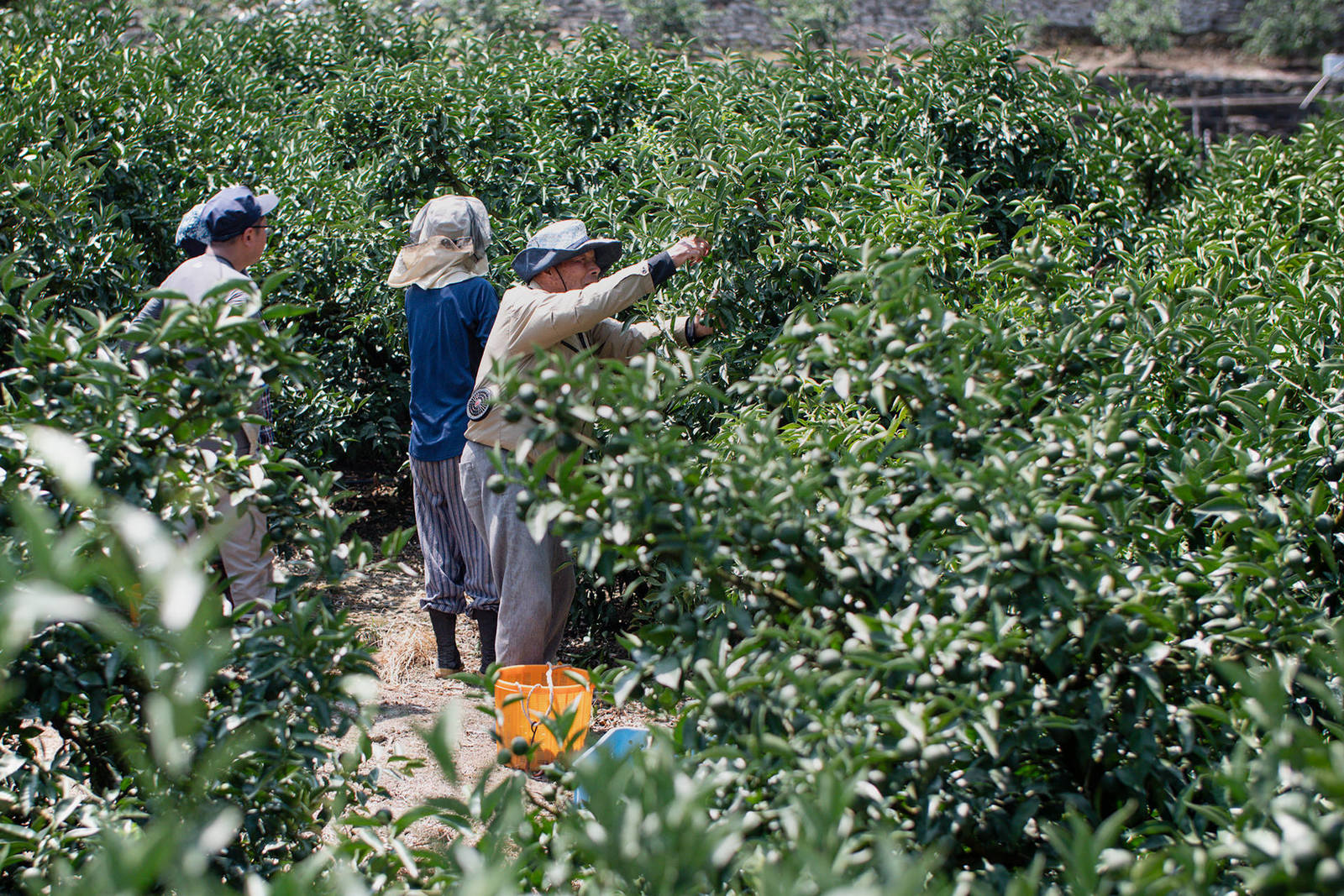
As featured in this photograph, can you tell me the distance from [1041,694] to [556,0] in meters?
17.9

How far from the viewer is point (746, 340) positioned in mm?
3275

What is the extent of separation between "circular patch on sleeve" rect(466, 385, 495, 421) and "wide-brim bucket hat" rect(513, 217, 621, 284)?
404 millimetres

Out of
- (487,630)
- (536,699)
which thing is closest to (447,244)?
(487,630)

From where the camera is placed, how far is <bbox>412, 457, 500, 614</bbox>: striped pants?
376 cm

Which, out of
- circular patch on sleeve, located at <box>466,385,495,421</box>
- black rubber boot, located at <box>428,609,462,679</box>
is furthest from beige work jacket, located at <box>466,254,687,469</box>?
black rubber boot, located at <box>428,609,462,679</box>

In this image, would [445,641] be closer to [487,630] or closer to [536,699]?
[487,630]

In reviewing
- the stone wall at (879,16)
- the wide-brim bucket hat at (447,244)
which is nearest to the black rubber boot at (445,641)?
the wide-brim bucket hat at (447,244)

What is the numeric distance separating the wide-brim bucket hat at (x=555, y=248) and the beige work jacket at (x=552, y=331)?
0.07m

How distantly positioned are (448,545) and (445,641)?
37 cm

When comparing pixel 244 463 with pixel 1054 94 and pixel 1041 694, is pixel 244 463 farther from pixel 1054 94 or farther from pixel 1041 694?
pixel 1054 94

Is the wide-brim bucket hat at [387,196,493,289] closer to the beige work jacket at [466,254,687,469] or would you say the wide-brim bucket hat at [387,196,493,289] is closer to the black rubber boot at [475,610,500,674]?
the beige work jacket at [466,254,687,469]

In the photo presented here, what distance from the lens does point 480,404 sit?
3332mm

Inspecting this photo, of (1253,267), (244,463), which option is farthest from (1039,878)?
(1253,267)

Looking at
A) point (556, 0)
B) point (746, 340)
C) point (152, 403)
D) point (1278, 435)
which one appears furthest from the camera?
point (556, 0)
